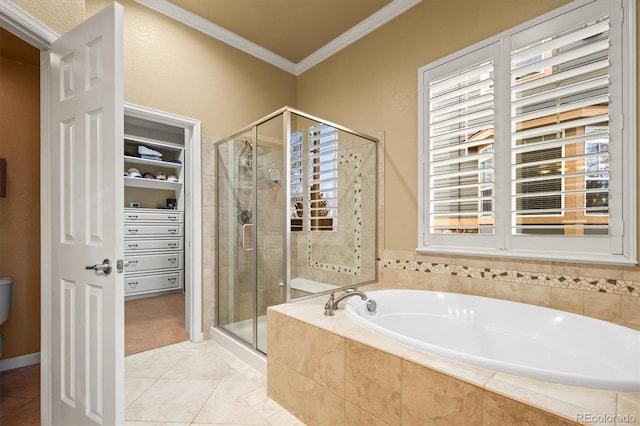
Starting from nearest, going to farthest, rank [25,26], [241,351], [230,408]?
[25,26] < [230,408] < [241,351]

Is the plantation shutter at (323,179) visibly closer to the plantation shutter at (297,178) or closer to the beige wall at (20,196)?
the plantation shutter at (297,178)

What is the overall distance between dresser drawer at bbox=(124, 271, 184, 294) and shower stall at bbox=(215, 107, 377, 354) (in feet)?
6.19

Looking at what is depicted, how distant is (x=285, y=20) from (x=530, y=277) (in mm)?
2935

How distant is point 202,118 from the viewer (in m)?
2.83

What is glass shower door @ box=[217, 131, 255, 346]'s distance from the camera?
98.7 inches

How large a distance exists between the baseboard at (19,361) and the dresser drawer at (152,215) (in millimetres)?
1892

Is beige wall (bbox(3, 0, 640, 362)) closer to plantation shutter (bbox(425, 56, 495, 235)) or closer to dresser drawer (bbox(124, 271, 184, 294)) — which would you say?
plantation shutter (bbox(425, 56, 495, 235))

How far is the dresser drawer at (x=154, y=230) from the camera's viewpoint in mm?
3956

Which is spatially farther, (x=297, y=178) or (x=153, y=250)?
(x=153, y=250)

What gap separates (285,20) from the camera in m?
2.82

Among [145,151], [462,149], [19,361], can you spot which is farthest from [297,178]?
[145,151]

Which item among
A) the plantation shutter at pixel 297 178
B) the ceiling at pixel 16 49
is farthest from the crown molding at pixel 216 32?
the plantation shutter at pixel 297 178

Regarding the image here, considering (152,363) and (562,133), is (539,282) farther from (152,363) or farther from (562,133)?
(152,363)


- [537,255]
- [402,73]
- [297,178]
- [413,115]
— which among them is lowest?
[537,255]
